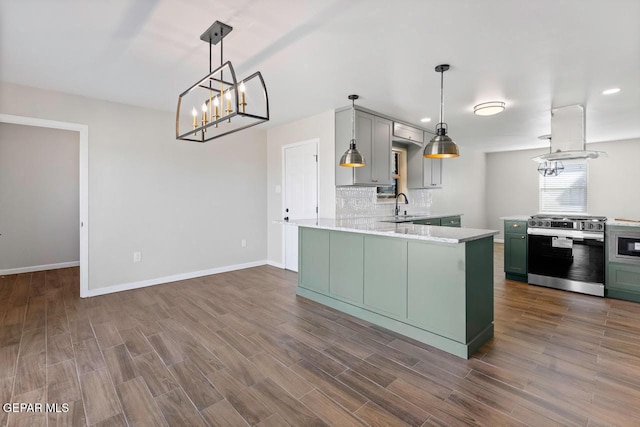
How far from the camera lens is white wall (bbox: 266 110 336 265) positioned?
4539 millimetres

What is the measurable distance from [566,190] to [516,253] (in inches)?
163

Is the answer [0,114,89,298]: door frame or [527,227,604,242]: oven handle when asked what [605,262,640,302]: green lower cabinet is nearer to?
[527,227,604,242]: oven handle

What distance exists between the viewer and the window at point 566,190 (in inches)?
279

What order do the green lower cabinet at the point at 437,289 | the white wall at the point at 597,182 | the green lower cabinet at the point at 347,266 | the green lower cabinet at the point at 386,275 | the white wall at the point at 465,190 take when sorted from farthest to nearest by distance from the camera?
the white wall at the point at 465,190 < the white wall at the point at 597,182 < the green lower cabinet at the point at 347,266 < the green lower cabinet at the point at 386,275 < the green lower cabinet at the point at 437,289

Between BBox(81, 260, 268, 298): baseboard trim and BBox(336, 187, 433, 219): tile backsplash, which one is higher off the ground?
BBox(336, 187, 433, 219): tile backsplash

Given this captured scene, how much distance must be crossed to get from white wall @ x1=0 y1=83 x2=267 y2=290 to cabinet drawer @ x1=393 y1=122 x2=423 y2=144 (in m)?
2.36

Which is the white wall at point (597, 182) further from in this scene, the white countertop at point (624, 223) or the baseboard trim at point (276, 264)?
the baseboard trim at point (276, 264)

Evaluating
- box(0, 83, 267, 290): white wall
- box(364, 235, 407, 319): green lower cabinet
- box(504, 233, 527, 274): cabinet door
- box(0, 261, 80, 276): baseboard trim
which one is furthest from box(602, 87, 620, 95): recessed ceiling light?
box(0, 261, 80, 276): baseboard trim

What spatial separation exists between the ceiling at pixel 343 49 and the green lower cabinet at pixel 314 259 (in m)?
1.72

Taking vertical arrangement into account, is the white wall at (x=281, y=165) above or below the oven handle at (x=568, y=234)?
above

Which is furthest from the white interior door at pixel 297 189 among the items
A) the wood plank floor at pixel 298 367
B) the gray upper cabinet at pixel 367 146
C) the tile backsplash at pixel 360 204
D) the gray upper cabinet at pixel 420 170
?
the gray upper cabinet at pixel 420 170

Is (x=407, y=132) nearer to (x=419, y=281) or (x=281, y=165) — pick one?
(x=281, y=165)

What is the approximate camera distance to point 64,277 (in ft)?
15.9

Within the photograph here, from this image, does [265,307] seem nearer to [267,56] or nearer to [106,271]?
[106,271]
